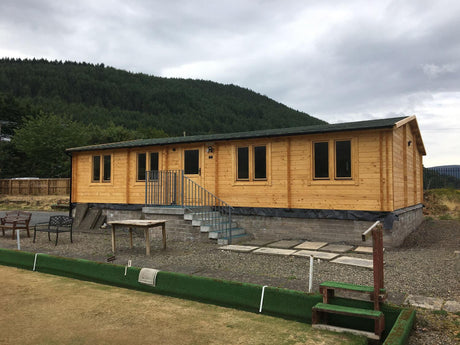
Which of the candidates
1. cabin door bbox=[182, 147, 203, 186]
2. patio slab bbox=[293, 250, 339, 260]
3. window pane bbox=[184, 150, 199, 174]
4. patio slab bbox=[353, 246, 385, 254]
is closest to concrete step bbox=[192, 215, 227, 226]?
cabin door bbox=[182, 147, 203, 186]

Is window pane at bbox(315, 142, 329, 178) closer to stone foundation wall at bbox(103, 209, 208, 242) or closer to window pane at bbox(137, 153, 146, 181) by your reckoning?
stone foundation wall at bbox(103, 209, 208, 242)

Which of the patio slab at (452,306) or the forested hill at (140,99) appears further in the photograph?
the forested hill at (140,99)

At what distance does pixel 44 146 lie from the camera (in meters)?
40.4

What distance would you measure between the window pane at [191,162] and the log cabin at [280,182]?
4 cm

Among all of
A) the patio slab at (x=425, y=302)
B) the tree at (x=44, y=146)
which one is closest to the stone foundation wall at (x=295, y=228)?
the patio slab at (x=425, y=302)

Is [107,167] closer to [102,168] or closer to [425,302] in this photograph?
[102,168]

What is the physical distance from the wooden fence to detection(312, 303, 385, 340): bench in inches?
1214

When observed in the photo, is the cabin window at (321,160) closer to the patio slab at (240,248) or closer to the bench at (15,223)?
the patio slab at (240,248)

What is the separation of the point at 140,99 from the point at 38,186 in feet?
214

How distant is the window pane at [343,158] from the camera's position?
10.2 meters

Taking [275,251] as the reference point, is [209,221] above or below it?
above

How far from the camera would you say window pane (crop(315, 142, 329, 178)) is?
10.5m

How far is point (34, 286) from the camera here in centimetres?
591

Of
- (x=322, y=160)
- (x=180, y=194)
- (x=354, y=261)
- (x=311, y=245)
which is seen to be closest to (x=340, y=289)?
(x=354, y=261)
